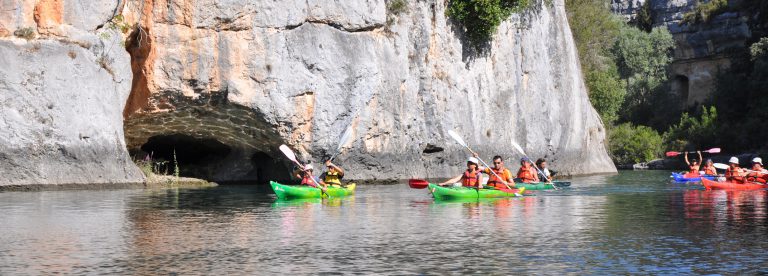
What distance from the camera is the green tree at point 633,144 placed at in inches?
2539

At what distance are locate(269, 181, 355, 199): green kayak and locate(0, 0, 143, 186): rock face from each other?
5.74 m

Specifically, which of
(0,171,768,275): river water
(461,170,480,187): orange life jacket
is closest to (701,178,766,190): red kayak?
(0,171,768,275): river water

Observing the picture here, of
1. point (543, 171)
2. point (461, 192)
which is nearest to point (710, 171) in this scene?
point (543, 171)

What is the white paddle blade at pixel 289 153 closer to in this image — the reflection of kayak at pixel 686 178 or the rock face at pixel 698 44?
the reflection of kayak at pixel 686 178

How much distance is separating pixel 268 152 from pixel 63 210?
1518cm

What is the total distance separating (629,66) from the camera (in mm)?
76125

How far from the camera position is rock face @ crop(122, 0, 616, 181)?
113 feet

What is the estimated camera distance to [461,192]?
1102 inches

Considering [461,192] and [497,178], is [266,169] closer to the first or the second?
[497,178]

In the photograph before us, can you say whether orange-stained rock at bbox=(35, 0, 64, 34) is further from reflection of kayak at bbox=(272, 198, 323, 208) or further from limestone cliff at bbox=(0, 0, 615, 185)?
reflection of kayak at bbox=(272, 198, 323, 208)

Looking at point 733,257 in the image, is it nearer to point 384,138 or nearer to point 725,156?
point 384,138

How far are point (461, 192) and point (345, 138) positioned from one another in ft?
27.5

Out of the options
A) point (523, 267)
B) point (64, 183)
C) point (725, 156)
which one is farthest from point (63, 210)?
point (725, 156)

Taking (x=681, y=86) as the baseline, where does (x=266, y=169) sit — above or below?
below
